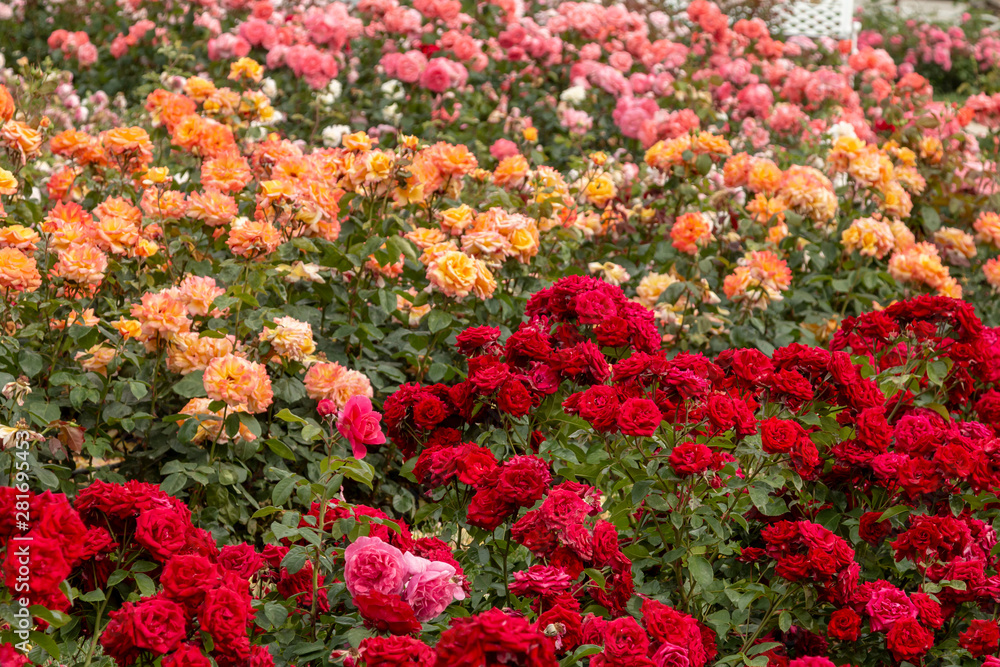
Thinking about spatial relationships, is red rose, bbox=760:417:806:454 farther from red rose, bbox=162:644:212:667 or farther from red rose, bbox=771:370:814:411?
red rose, bbox=162:644:212:667

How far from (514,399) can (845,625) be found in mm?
747

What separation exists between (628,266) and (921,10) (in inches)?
495

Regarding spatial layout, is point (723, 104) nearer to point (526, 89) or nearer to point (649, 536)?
point (526, 89)

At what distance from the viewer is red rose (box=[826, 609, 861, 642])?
67.6 inches

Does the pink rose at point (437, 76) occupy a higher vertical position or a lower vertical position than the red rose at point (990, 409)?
lower

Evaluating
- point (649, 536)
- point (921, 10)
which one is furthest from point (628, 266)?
point (921, 10)

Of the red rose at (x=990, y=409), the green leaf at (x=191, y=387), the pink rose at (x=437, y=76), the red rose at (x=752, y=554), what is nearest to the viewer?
the red rose at (x=752, y=554)

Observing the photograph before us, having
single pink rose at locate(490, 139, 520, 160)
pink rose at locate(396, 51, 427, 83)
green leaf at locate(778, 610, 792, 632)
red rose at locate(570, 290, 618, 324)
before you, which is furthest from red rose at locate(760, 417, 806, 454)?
pink rose at locate(396, 51, 427, 83)

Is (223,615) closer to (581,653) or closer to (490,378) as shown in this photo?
(581,653)

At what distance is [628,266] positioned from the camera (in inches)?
141

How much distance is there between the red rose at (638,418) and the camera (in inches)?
65.7

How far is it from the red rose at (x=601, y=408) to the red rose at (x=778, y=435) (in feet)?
0.96

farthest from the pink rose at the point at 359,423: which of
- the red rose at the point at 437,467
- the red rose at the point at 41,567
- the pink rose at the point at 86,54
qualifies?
the pink rose at the point at 86,54

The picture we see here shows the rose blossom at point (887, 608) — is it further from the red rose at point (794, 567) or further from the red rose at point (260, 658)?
the red rose at point (260, 658)
